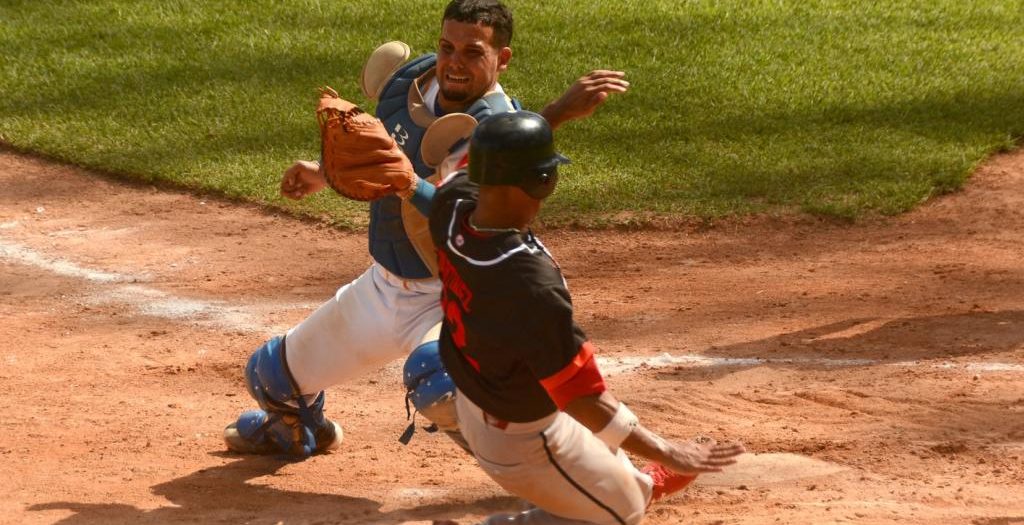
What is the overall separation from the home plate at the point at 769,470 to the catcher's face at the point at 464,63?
5.59 feet

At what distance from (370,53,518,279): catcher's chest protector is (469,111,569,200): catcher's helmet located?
1020mm

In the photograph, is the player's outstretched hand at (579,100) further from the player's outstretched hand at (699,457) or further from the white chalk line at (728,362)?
the white chalk line at (728,362)

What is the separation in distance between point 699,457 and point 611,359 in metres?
2.77

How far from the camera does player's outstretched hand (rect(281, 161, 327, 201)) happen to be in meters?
4.79

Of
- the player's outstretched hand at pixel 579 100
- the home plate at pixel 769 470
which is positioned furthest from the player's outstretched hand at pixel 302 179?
the home plate at pixel 769 470

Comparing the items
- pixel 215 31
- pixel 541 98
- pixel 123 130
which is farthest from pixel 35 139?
pixel 541 98

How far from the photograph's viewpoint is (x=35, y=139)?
1062 cm

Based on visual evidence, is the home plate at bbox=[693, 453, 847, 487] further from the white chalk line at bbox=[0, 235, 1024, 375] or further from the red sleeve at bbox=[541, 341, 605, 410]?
the red sleeve at bbox=[541, 341, 605, 410]

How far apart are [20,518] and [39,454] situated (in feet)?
2.27

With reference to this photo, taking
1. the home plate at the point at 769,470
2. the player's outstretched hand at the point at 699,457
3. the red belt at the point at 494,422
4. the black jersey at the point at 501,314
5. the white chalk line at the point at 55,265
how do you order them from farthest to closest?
the white chalk line at the point at 55,265
the home plate at the point at 769,470
the red belt at the point at 494,422
the player's outstretched hand at the point at 699,457
the black jersey at the point at 501,314

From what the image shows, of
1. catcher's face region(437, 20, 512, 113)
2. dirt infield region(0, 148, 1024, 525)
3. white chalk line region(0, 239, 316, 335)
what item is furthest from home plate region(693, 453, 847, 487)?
white chalk line region(0, 239, 316, 335)

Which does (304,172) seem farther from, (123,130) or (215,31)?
(215,31)

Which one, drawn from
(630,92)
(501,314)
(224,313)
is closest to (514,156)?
(501,314)

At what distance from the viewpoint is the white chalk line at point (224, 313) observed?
6.44m
